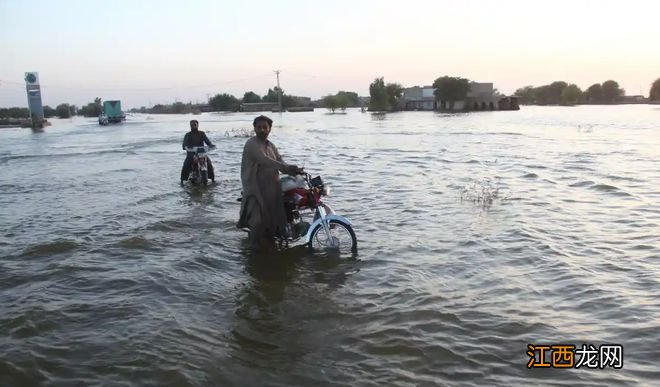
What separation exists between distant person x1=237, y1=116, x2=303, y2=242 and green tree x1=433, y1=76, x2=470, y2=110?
130563mm

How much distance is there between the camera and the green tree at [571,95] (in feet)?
556

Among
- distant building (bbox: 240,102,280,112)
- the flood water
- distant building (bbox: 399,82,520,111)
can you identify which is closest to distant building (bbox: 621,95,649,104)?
distant building (bbox: 399,82,520,111)

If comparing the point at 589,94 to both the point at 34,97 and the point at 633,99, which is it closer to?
the point at 633,99

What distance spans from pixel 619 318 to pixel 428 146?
2615 cm

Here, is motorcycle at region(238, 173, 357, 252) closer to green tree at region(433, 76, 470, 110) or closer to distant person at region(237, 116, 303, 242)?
distant person at region(237, 116, 303, 242)

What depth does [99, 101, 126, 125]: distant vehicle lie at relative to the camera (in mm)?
88938

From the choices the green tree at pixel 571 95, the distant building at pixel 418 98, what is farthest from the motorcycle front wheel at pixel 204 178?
the green tree at pixel 571 95

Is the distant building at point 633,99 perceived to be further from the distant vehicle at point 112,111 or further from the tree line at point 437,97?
the distant vehicle at point 112,111

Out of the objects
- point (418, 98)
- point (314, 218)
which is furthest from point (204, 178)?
point (418, 98)

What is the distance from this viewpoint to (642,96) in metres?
189

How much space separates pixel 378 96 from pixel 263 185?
14452cm

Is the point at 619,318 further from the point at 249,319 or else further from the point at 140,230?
the point at 140,230

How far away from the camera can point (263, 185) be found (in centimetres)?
734

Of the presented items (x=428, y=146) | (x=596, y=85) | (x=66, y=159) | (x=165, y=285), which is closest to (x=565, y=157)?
(x=428, y=146)
